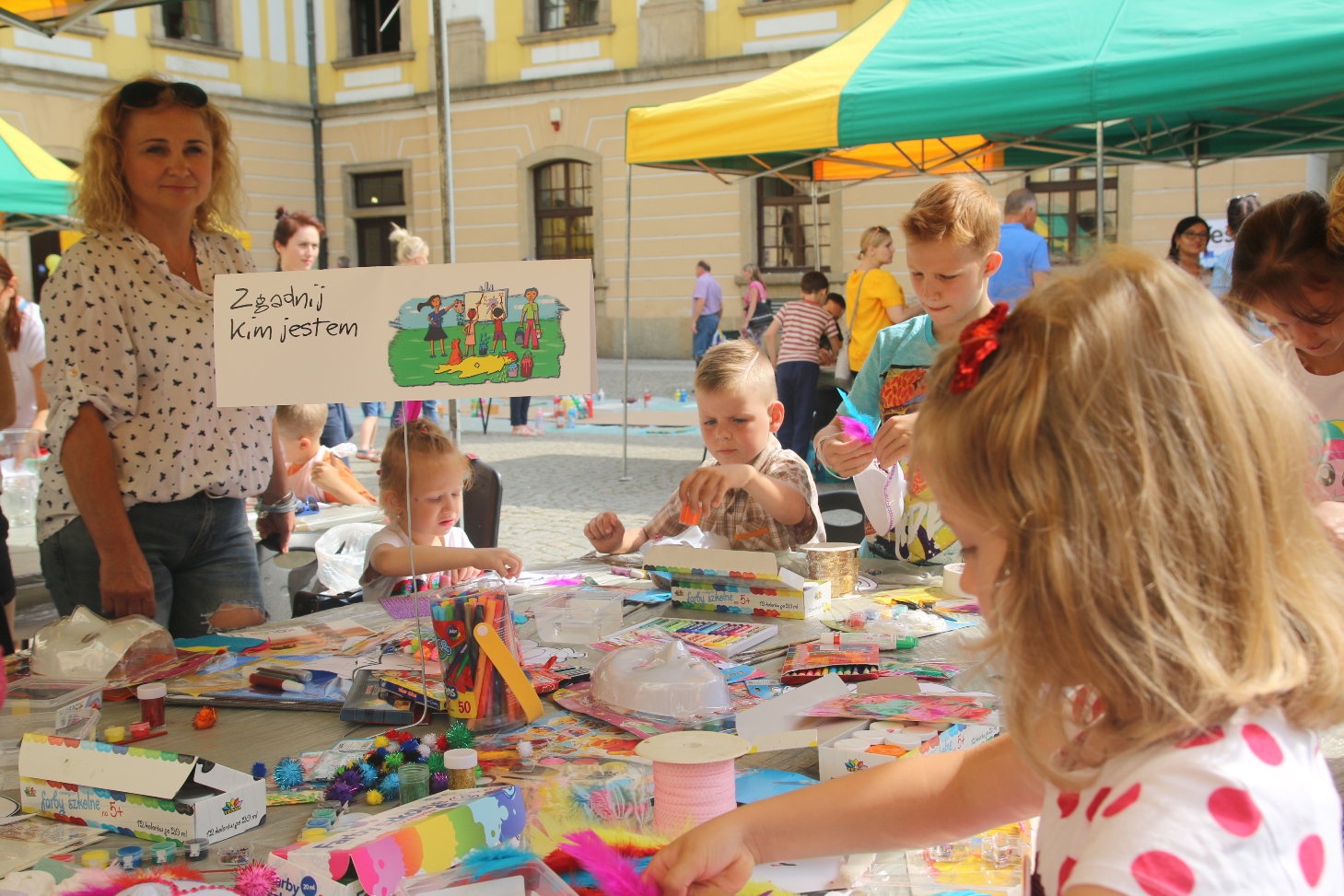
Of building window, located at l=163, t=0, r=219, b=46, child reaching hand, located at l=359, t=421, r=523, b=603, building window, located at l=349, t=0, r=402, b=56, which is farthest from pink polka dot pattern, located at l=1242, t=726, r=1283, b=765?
building window, located at l=349, t=0, r=402, b=56

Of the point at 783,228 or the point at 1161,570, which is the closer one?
the point at 1161,570

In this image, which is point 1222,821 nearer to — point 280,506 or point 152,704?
point 152,704

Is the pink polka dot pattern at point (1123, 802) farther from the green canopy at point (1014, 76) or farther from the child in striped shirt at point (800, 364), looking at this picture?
the child in striped shirt at point (800, 364)

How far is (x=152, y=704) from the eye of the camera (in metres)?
1.47

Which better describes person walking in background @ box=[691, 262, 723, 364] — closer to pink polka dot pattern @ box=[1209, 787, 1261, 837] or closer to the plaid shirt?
the plaid shirt

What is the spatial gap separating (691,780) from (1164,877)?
1.79ft

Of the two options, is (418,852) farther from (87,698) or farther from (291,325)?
(291,325)

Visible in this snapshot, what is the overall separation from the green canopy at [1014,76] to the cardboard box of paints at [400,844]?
388cm

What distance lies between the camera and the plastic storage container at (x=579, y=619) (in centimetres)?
193

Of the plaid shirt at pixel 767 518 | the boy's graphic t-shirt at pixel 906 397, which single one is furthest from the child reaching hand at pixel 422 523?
the boy's graphic t-shirt at pixel 906 397

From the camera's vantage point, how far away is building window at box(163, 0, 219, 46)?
16.7 meters

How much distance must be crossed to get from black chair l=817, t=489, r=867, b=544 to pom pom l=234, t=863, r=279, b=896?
239 cm

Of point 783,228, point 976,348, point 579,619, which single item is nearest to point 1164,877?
point 976,348

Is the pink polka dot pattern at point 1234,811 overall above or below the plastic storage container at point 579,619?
above
